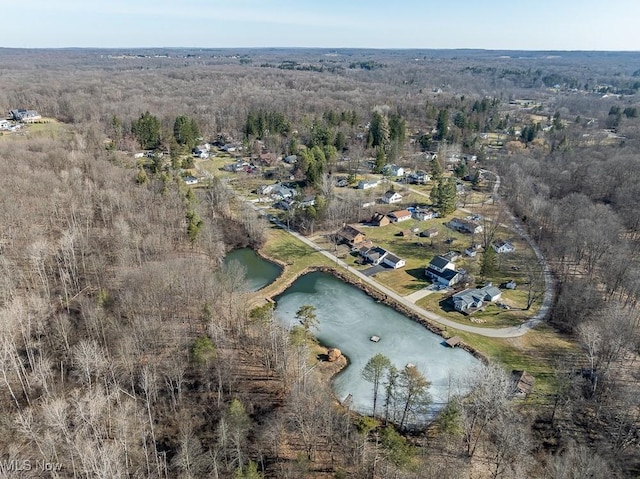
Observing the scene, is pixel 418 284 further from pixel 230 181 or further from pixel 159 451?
pixel 230 181

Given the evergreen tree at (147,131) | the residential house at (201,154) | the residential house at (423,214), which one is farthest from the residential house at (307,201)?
the evergreen tree at (147,131)

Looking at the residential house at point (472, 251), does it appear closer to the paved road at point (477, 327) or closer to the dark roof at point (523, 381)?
the paved road at point (477, 327)

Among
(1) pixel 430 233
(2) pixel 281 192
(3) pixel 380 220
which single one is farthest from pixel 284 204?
(1) pixel 430 233

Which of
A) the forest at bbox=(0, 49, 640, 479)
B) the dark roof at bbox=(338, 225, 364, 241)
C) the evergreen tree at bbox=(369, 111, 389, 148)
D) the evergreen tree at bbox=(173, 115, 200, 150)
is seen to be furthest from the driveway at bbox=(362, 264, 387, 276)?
the evergreen tree at bbox=(173, 115, 200, 150)

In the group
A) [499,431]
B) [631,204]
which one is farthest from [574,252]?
[499,431]

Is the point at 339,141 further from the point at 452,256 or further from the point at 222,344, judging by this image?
the point at 222,344

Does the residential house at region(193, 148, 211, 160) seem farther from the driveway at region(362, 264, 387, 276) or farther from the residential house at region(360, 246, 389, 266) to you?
the driveway at region(362, 264, 387, 276)

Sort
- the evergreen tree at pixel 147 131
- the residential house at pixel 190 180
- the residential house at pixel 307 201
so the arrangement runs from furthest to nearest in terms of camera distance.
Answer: the evergreen tree at pixel 147 131 → the residential house at pixel 190 180 → the residential house at pixel 307 201
